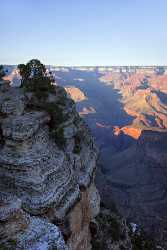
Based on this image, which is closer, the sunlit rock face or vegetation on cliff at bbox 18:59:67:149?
the sunlit rock face

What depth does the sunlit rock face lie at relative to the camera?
21.0m

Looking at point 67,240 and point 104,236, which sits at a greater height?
point 67,240

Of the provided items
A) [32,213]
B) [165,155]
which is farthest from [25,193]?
[165,155]

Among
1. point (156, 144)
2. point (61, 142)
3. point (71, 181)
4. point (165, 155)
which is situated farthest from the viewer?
point (156, 144)

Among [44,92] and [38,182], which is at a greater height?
[44,92]

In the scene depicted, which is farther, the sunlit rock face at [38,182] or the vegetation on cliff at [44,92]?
the vegetation on cliff at [44,92]

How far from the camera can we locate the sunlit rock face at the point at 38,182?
2097 centimetres

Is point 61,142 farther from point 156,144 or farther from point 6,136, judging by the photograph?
point 156,144

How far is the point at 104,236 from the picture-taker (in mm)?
39812

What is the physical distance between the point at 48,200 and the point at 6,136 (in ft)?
16.3

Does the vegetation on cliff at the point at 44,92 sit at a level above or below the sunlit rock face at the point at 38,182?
above

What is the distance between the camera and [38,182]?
26906mm

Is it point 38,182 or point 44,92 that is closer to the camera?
point 38,182

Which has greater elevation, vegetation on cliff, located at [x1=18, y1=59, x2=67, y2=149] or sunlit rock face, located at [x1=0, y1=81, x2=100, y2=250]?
vegetation on cliff, located at [x1=18, y1=59, x2=67, y2=149]
